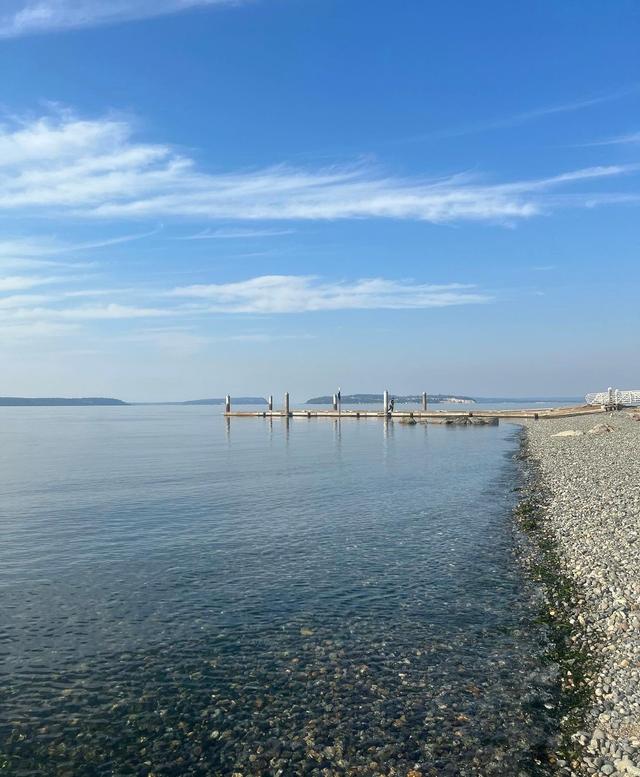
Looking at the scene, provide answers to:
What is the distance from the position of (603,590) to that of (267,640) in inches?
311

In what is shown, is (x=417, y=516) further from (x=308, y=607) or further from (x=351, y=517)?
(x=308, y=607)

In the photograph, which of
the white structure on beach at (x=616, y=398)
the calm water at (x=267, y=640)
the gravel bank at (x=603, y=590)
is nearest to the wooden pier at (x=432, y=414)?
the white structure on beach at (x=616, y=398)

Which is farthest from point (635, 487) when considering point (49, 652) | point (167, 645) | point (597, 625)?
point (49, 652)

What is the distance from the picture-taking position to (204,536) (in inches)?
882

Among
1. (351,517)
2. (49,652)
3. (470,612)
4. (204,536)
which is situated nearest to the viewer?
(49,652)

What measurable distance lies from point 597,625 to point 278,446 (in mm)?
50732

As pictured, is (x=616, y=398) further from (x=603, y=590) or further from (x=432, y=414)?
(x=603, y=590)

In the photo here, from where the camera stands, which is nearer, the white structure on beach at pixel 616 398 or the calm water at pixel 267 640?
the calm water at pixel 267 640

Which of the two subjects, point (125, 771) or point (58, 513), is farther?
point (58, 513)

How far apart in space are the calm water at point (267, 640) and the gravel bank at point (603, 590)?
2.94ft

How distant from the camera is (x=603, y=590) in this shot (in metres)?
14.4

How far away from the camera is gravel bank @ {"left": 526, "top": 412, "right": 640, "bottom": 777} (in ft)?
28.6

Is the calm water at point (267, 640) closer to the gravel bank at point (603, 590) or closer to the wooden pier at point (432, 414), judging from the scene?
the gravel bank at point (603, 590)

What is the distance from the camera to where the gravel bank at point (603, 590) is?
28.6ft
